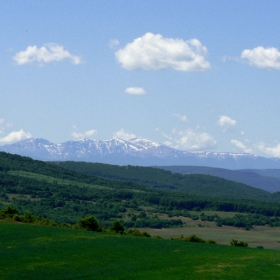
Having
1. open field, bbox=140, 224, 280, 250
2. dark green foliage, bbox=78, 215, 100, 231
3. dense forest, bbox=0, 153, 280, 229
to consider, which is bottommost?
open field, bbox=140, 224, 280, 250

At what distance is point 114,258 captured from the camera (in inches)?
2046

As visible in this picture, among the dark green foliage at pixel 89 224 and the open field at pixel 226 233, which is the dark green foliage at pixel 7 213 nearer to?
the dark green foliage at pixel 89 224

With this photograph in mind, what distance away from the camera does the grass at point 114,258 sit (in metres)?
46.0

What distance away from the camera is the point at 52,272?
4531cm

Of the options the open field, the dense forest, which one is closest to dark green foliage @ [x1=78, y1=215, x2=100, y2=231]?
the open field

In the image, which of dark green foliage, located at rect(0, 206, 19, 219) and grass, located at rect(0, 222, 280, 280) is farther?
dark green foliage, located at rect(0, 206, 19, 219)

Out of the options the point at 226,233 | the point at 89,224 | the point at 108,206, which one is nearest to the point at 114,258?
the point at 89,224

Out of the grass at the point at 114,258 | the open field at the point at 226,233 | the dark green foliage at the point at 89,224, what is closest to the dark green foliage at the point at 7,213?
the dark green foliage at the point at 89,224

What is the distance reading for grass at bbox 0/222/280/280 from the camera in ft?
151

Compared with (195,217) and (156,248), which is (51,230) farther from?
(195,217)

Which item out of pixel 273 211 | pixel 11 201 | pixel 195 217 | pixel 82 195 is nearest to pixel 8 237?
pixel 11 201

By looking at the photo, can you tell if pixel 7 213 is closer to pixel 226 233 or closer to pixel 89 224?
pixel 89 224

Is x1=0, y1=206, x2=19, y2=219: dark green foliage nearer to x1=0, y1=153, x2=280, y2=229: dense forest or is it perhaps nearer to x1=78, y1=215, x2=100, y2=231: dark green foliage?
x1=78, y1=215, x2=100, y2=231: dark green foliage

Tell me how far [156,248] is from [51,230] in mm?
11649
